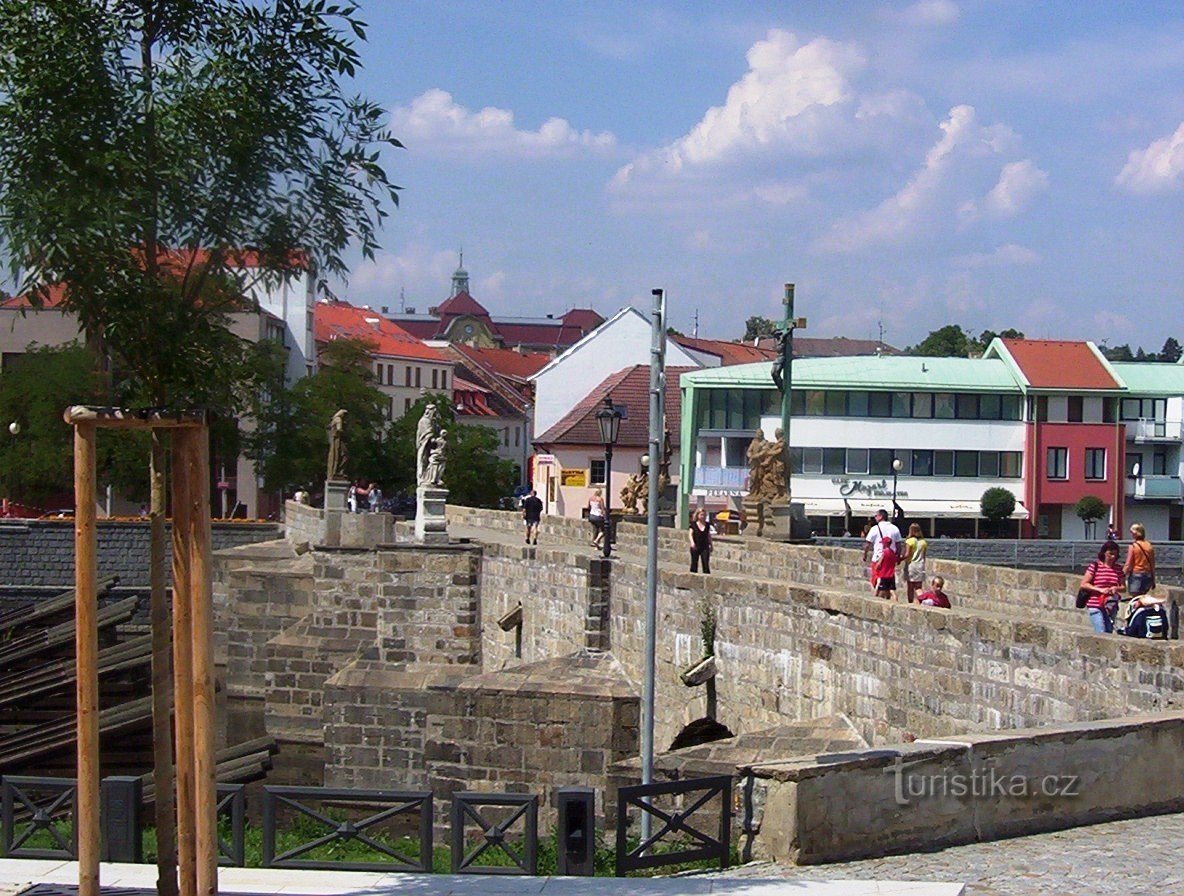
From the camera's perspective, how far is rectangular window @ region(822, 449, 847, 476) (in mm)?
54156

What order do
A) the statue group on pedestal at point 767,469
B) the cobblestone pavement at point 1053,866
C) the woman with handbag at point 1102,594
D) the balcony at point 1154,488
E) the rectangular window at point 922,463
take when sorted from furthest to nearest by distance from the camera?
the balcony at point 1154,488
the rectangular window at point 922,463
the statue group on pedestal at point 767,469
the woman with handbag at point 1102,594
the cobblestone pavement at point 1053,866

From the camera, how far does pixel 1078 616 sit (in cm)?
1659

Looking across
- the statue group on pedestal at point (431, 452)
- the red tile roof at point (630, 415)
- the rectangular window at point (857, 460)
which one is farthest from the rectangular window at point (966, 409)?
the statue group on pedestal at point (431, 452)

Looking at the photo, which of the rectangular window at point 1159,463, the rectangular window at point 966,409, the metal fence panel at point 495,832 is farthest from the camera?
the rectangular window at point 1159,463

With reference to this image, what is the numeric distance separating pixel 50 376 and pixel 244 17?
2641 centimetres

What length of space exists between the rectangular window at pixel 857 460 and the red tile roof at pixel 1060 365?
5.52m

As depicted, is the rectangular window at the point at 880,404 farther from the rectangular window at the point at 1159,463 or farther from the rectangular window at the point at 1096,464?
the rectangular window at the point at 1159,463

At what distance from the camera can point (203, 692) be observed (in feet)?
27.9

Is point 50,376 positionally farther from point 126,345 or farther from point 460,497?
point 460,497

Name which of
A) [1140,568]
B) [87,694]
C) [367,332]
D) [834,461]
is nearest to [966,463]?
[834,461]

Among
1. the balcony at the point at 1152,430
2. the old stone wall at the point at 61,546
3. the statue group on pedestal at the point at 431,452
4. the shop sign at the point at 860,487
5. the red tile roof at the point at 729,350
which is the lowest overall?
the old stone wall at the point at 61,546

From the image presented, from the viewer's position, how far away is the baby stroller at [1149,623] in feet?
41.7

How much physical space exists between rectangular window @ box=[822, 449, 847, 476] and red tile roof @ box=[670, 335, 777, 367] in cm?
2997

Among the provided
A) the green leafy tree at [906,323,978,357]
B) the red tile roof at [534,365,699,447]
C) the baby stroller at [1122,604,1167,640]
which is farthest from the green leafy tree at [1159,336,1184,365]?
the baby stroller at [1122,604,1167,640]
